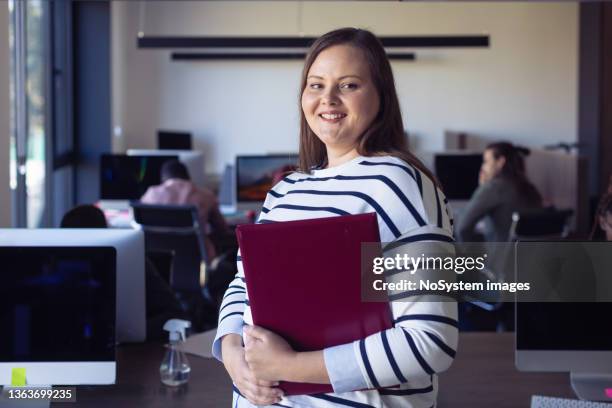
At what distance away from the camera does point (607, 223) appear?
2.76 m

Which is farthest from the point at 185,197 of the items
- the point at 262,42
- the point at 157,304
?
the point at 157,304

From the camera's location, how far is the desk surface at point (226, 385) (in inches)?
88.7

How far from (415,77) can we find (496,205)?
17.8 feet

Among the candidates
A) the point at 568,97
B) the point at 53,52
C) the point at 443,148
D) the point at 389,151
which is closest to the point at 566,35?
the point at 568,97

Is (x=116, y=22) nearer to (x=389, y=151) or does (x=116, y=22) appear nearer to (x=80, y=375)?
(x=80, y=375)

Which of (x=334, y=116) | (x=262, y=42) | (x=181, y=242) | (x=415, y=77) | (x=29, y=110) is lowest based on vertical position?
(x=181, y=242)

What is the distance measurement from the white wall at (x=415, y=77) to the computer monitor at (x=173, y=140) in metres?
0.53

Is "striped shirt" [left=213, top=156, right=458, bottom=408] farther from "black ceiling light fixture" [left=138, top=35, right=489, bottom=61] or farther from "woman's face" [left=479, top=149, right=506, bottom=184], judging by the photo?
"black ceiling light fixture" [left=138, top=35, right=489, bottom=61]

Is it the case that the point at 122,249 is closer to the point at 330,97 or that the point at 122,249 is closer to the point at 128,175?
the point at 330,97

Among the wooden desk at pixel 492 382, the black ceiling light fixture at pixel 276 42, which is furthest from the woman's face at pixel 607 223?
the black ceiling light fixture at pixel 276 42

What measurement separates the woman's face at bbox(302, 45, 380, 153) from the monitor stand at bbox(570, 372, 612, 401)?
1.15 m

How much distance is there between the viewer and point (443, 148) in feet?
37.0

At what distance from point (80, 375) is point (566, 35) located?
10.2 metres

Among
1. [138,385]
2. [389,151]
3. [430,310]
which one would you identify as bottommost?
[138,385]
